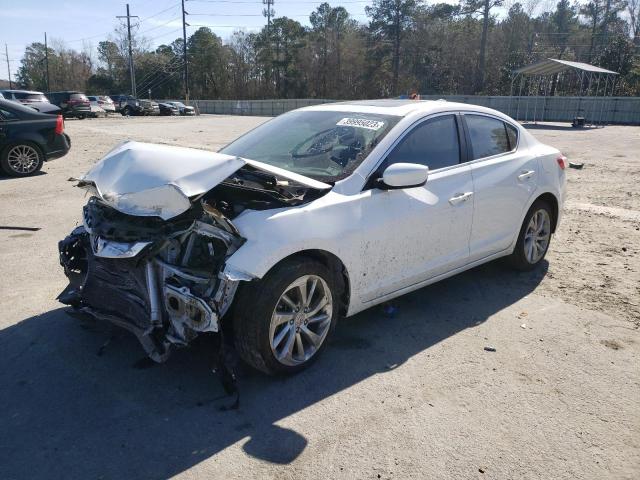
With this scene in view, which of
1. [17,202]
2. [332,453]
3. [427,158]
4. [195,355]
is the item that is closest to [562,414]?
[332,453]

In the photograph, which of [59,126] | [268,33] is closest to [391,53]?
[268,33]

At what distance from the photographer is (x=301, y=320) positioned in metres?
3.45

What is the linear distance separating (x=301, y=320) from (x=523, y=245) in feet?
9.34

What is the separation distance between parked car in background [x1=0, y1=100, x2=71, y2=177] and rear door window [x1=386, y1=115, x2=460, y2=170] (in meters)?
9.52

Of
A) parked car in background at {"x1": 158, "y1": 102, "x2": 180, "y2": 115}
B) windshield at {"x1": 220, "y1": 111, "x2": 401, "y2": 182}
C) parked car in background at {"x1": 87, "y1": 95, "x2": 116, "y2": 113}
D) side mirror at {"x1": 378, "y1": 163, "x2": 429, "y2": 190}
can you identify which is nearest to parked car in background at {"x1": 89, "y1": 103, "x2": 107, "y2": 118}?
parked car in background at {"x1": 87, "y1": 95, "x2": 116, "y2": 113}

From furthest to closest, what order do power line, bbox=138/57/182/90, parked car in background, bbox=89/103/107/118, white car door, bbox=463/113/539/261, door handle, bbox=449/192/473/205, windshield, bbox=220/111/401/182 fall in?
power line, bbox=138/57/182/90
parked car in background, bbox=89/103/107/118
white car door, bbox=463/113/539/261
door handle, bbox=449/192/473/205
windshield, bbox=220/111/401/182

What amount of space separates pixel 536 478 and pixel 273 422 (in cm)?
139

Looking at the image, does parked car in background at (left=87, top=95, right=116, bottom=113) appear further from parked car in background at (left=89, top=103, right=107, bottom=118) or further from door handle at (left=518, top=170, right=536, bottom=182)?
door handle at (left=518, top=170, right=536, bottom=182)

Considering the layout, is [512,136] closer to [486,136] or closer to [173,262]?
[486,136]

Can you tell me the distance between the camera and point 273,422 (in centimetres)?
301

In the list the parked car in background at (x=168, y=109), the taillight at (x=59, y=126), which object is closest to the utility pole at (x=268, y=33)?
the parked car in background at (x=168, y=109)

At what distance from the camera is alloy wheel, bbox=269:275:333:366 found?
332 cm

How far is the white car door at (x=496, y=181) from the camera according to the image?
457 centimetres

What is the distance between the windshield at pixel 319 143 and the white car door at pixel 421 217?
8.5 inches
